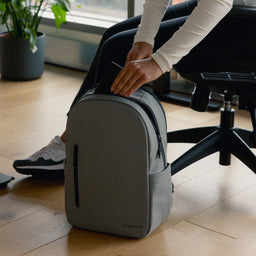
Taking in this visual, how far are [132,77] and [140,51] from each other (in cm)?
18

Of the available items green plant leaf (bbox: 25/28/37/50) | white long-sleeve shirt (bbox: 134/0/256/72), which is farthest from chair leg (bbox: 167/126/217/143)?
green plant leaf (bbox: 25/28/37/50)

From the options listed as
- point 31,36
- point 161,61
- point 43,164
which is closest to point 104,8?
point 31,36

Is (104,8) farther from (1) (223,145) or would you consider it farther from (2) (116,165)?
(2) (116,165)

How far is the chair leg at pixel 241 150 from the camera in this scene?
1.78 meters

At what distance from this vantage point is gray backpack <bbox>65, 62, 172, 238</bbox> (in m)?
1.44

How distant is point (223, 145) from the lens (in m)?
1.86

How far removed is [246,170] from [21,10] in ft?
5.80

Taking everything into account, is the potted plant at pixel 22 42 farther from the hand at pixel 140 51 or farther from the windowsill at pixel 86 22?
the hand at pixel 140 51

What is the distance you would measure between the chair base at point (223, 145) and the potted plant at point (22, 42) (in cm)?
A: 153

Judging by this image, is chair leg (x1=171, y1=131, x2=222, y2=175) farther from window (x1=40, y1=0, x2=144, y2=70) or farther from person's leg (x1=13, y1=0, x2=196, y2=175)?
window (x1=40, y1=0, x2=144, y2=70)

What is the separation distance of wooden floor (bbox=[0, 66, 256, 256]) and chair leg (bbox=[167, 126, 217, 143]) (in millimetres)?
108

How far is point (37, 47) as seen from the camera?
3246mm

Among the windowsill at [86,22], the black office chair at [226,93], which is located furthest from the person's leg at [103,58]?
the windowsill at [86,22]

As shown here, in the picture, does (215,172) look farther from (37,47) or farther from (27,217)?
(37,47)
